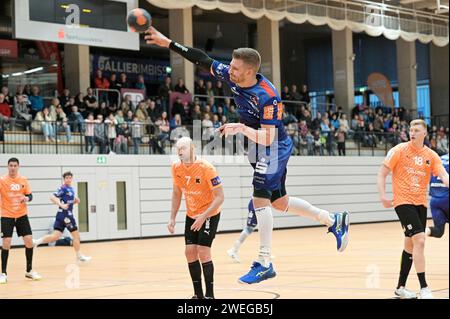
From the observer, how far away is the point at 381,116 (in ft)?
116

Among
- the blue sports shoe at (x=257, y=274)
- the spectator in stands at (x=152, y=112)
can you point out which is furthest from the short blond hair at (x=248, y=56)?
the spectator in stands at (x=152, y=112)

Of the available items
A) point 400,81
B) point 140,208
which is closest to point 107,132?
point 140,208

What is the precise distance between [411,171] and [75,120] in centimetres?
1715

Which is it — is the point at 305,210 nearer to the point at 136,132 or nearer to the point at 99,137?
the point at 99,137

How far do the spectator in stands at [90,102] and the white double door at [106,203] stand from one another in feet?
7.46

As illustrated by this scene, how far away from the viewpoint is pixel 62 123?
24125 mm

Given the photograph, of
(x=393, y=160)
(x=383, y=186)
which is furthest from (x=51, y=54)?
(x=383, y=186)

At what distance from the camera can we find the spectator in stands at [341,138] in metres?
31.6

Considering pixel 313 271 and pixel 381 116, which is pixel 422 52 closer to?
pixel 381 116

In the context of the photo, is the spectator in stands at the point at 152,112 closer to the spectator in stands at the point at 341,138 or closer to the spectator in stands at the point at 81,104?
the spectator in stands at the point at 81,104

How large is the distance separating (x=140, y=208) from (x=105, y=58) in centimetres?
1061

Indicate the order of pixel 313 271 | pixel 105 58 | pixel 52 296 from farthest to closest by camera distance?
pixel 105 58 < pixel 313 271 < pixel 52 296

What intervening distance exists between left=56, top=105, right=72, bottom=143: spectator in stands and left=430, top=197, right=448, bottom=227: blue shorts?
563 inches

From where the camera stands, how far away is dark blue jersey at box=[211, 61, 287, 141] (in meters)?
7.48
